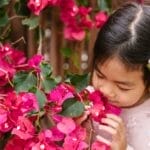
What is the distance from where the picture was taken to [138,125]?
1404 mm

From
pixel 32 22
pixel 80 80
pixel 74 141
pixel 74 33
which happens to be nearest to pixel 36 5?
pixel 32 22

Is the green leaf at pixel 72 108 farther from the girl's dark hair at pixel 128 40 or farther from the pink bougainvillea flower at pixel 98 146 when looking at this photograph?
the girl's dark hair at pixel 128 40

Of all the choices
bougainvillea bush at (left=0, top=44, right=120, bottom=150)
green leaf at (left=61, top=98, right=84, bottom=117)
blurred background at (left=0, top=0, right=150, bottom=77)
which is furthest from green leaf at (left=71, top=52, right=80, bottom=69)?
green leaf at (left=61, top=98, right=84, bottom=117)

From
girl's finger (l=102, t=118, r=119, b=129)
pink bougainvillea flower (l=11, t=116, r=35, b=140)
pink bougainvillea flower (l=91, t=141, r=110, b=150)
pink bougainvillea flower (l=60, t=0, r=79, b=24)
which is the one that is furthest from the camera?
pink bougainvillea flower (l=60, t=0, r=79, b=24)

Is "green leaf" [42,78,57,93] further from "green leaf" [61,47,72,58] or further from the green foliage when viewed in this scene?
"green leaf" [61,47,72,58]

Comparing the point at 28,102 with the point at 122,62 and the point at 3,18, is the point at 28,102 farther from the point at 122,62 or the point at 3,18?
the point at 3,18

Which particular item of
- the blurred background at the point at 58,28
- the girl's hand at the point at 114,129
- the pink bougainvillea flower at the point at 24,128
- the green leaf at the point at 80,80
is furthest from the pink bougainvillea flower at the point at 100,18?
the pink bougainvillea flower at the point at 24,128

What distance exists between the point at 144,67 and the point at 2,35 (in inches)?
18.3

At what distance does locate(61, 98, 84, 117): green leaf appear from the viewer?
0.99 metres

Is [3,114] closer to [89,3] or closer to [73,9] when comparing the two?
[73,9]

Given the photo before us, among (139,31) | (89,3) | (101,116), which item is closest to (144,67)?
(139,31)

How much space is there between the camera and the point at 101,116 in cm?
109

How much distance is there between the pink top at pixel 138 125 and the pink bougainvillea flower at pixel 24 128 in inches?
19.8

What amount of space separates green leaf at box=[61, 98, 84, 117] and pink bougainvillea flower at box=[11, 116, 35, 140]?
76 mm
